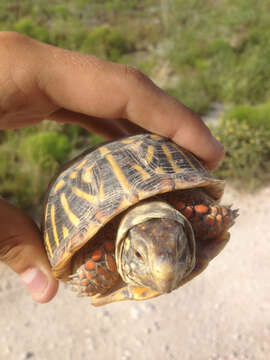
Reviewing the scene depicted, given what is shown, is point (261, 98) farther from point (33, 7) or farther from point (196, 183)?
point (33, 7)

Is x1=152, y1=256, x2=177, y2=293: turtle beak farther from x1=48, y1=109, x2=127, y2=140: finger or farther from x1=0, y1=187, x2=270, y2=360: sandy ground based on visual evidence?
x1=0, y1=187, x2=270, y2=360: sandy ground

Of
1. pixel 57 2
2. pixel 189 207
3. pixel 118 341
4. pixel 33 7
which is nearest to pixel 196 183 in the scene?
pixel 189 207

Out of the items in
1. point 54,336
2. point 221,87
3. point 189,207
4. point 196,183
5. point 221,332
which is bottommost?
point 54,336

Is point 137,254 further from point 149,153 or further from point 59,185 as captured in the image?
point 59,185

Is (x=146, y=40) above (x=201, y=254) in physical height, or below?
below

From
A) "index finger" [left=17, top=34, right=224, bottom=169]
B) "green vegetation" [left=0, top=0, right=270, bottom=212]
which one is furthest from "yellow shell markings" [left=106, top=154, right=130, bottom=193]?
"green vegetation" [left=0, top=0, right=270, bottom=212]

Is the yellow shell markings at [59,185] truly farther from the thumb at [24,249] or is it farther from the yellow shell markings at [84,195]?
the thumb at [24,249]

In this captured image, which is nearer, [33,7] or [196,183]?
[196,183]
